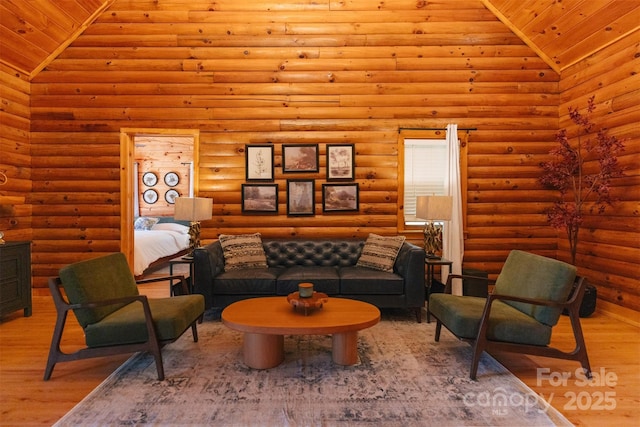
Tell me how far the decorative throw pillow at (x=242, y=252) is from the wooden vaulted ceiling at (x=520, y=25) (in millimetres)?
3555

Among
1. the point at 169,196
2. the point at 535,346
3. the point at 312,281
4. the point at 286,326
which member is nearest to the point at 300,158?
the point at 312,281

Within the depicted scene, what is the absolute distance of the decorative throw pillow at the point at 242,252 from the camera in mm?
4230

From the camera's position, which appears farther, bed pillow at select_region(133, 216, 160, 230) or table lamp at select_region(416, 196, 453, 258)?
bed pillow at select_region(133, 216, 160, 230)

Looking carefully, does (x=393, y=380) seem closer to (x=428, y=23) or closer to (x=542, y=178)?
(x=542, y=178)

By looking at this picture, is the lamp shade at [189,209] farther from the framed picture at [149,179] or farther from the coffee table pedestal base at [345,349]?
the framed picture at [149,179]

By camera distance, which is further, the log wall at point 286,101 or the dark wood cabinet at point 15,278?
the log wall at point 286,101

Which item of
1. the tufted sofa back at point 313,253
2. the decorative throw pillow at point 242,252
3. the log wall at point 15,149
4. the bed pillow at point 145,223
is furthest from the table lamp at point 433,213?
the bed pillow at point 145,223

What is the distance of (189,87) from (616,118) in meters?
5.53

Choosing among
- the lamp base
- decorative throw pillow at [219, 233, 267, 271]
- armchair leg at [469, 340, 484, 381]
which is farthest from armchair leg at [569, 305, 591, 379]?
the lamp base

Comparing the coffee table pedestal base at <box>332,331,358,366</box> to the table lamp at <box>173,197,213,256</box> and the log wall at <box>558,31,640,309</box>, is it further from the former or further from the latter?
the log wall at <box>558,31,640,309</box>

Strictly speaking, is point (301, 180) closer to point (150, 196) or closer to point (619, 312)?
point (619, 312)

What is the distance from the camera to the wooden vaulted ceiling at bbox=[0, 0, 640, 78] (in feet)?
12.8

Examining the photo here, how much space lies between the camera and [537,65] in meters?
4.89

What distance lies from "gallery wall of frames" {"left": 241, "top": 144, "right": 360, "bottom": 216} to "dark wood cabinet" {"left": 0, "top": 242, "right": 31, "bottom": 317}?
2.59 meters
